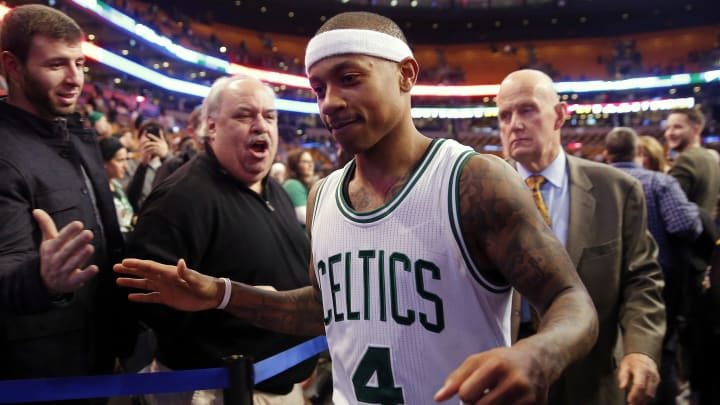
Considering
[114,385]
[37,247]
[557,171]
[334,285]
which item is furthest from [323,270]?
[557,171]

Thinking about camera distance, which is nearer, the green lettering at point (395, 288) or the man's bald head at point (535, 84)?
the green lettering at point (395, 288)

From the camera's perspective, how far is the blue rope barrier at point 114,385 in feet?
6.64

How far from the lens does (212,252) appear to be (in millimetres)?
2664

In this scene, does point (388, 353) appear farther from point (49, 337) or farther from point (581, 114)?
point (581, 114)

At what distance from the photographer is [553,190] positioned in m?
2.86

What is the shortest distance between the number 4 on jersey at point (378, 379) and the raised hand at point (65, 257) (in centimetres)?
A: 83

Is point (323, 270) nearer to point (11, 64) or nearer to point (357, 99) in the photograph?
point (357, 99)

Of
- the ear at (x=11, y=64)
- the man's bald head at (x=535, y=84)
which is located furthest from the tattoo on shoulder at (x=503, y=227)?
the ear at (x=11, y=64)

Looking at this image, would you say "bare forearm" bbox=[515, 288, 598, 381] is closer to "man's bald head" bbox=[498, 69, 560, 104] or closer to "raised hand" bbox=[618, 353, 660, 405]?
"raised hand" bbox=[618, 353, 660, 405]

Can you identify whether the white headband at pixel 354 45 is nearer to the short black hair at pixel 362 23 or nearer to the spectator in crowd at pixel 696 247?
the short black hair at pixel 362 23

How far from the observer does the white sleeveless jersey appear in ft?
5.39

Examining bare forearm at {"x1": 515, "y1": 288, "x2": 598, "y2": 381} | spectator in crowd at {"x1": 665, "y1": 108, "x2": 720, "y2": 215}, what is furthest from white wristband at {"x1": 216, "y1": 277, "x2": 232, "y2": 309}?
spectator in crowd at {"x1": 665, "y1": 108, "x2": 720, "y2": 215}

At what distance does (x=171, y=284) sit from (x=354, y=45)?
98 cm

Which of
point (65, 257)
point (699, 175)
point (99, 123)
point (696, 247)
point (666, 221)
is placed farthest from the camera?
point (99, 123)
